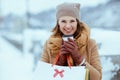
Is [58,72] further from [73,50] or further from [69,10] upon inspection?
[69,10]

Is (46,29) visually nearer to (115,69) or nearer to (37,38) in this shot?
(37,38)

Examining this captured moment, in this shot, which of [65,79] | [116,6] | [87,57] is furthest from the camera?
[116,6]

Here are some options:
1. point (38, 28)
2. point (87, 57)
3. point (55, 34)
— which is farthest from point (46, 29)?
point (87, 57)

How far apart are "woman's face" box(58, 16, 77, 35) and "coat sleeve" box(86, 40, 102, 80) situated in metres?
0.10

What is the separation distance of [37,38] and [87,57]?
33 centimetres

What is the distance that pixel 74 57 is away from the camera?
1.03 meters

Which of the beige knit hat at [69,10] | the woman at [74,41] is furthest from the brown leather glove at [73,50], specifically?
the beige knit hat at [69,10]

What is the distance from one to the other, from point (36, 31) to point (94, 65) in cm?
39

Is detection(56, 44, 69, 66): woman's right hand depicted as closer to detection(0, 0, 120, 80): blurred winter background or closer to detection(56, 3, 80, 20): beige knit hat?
detection(56, 3, 80, 20): beige knit hat

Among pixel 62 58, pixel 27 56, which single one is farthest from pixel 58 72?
pixel 27 56

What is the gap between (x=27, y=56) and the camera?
137 centimetres

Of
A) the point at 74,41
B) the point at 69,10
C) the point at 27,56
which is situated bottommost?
the point at 27,56

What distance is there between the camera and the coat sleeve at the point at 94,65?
105 cm

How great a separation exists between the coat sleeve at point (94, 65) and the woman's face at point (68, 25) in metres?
0.10
